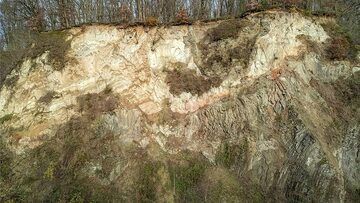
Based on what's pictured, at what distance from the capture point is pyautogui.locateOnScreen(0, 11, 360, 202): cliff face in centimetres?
1455

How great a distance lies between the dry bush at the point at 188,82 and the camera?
54.5ft

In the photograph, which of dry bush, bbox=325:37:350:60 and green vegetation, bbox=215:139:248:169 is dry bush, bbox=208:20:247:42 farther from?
green vegetation, bbox=215:139:248:169

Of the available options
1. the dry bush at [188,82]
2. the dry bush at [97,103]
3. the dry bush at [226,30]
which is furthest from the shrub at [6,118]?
the dry bush at [226,30]

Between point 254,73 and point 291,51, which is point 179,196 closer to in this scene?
point 254,73

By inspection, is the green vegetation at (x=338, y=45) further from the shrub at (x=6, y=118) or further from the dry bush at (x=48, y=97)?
the shrub at (x=6, y=118)

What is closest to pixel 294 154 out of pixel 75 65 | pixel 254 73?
pixel 254 73

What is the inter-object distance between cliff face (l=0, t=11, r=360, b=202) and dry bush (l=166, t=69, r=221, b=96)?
0.05m

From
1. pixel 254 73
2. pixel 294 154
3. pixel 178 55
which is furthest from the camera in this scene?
pixel 178 55

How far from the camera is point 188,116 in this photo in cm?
1636

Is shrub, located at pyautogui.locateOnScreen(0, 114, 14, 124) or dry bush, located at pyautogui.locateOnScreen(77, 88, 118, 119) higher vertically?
dry bush, located at pyautogui.locateOnScreen(77, 88, 118, 119)

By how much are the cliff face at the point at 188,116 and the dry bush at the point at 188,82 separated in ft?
0.15

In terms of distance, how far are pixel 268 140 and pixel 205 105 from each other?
3048mm

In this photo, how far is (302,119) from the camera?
582 inches

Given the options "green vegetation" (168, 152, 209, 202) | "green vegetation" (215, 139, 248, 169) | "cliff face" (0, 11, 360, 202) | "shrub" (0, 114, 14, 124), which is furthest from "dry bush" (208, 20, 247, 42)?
"shrub" (0, 114, 14, 124)
